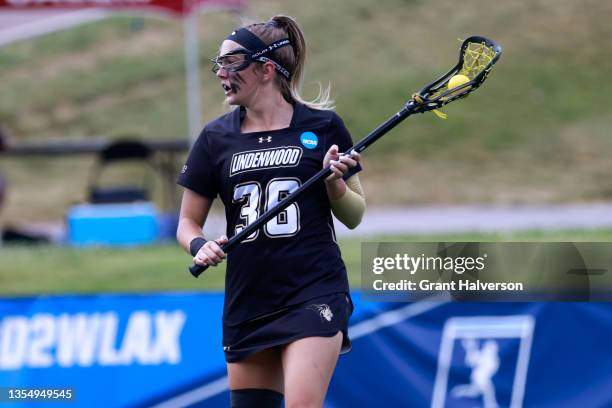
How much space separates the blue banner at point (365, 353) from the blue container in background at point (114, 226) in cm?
654

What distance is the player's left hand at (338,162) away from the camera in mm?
4168

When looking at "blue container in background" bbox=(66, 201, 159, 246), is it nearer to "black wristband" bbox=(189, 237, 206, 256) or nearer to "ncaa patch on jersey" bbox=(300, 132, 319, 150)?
"black wristband" bbox=(189, 237, 206, 256)

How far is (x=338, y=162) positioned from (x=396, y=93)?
18.7m

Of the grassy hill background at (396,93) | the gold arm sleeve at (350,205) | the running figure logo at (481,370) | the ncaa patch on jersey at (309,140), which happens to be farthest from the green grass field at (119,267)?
the grassy hill background at (396,93)

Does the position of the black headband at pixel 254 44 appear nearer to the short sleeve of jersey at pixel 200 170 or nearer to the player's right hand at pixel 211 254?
the short sleeve of jersey at pixel 200 170

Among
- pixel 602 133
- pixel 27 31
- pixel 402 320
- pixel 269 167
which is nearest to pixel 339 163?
pixel 269 167

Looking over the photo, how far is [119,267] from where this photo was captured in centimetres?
1103

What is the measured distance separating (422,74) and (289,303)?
62.8 ft

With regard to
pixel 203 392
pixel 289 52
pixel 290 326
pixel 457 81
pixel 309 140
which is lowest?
pixel 203 392

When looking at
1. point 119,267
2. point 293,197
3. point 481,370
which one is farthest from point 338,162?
point 119,267

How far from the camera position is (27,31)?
580 inches

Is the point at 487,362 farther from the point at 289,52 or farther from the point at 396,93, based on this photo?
the point at 396,93

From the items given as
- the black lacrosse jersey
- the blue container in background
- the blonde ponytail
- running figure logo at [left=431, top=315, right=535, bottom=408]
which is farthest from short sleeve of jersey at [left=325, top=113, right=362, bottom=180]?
the blue container in background

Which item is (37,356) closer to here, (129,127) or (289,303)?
(289,303)
